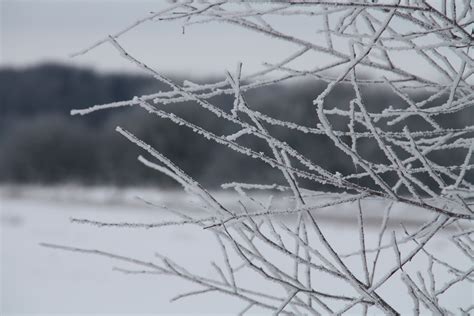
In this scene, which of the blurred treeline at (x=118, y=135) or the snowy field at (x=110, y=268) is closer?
the snowy field at (x=110, y=268)

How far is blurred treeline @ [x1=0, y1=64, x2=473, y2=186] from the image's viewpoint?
3017cm

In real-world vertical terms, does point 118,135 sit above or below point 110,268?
above

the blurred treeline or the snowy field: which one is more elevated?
the blurred treeline

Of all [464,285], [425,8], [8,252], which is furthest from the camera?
[8,252]

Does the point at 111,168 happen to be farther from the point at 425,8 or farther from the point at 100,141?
the point at 425,8

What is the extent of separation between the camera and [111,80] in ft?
165

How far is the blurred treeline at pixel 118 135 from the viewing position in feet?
99.0

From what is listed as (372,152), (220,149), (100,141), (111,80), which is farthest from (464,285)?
(111,80)

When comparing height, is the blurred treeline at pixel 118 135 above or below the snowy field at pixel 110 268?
above

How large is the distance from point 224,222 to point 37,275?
10.6 meters

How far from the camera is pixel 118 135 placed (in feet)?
128

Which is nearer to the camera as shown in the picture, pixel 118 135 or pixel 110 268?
pixel 110 268

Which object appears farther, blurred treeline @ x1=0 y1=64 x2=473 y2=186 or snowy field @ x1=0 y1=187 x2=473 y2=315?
blurred treeline @ x1=0 y1=64 x2=473 y2=186

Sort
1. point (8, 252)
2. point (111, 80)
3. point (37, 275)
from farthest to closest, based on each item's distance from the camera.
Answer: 1. point (111, 80)
2. point (8, 252)
3. point (37, 275)
